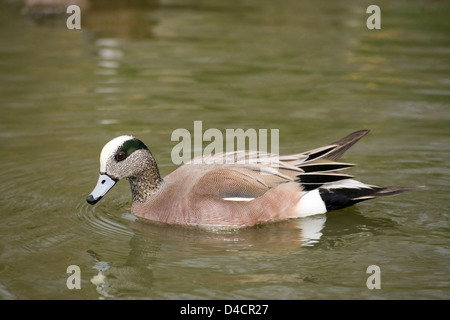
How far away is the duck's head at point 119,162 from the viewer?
609cm

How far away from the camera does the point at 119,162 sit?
617cm

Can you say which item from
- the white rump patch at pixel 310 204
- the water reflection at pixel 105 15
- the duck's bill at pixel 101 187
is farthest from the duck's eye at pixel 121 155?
the water reflection at pixel 105 15

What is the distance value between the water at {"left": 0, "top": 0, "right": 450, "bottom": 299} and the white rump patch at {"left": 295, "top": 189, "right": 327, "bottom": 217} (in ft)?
0.44

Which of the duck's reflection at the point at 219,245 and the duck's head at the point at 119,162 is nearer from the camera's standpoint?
the duck's reflection at the point at 219,245

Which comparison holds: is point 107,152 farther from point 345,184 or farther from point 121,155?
point 345,184

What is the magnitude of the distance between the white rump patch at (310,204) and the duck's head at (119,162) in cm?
134

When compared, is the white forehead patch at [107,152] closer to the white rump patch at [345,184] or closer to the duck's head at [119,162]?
the duck's head at [119,162]

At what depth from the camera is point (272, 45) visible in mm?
12133

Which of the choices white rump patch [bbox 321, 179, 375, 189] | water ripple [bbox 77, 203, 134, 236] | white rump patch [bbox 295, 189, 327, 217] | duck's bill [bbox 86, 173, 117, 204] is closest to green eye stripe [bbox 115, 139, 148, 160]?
duck's bill [bbox 86, 173, 117, 204]

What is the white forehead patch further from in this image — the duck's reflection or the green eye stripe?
the duck's reflection

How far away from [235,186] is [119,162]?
0.99m

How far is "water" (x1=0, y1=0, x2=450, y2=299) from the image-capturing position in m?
5.20
